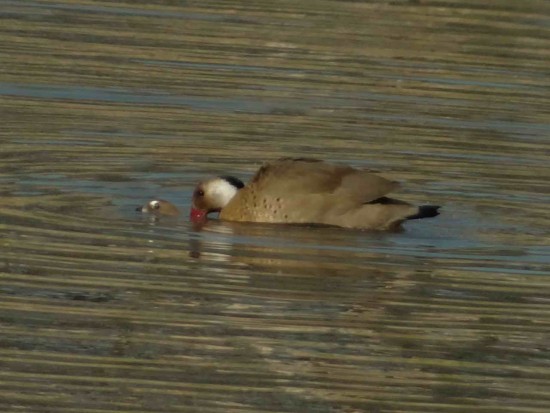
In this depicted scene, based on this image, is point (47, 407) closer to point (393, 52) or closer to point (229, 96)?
point (229, 96)

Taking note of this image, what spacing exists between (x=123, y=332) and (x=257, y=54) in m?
9.21

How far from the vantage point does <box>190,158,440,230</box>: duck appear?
12648 millimetres

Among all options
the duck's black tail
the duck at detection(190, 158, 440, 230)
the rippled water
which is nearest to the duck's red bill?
the rippled water

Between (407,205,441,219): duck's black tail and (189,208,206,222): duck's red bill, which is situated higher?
(407,205,441,219): duck's black tail

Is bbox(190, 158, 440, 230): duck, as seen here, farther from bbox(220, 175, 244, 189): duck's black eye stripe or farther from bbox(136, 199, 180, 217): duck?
bbox(136, 199, 180, 217): duck

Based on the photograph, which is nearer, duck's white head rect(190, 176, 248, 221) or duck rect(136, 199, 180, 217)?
duck rect(136, 199, 180, 217)

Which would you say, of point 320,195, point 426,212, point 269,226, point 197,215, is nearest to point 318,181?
point 320,195

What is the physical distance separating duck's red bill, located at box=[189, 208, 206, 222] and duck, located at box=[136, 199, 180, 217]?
149 mm

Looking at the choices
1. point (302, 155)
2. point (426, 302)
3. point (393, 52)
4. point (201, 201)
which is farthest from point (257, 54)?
point (426, 302)

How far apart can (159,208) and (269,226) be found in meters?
0.72

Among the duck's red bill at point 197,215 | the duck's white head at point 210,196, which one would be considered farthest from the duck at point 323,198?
the duck's red bill at point 197,215

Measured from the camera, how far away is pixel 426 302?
10.7m

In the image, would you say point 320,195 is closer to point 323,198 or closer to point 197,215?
point 323,198

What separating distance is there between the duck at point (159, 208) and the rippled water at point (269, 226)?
0.16 m
